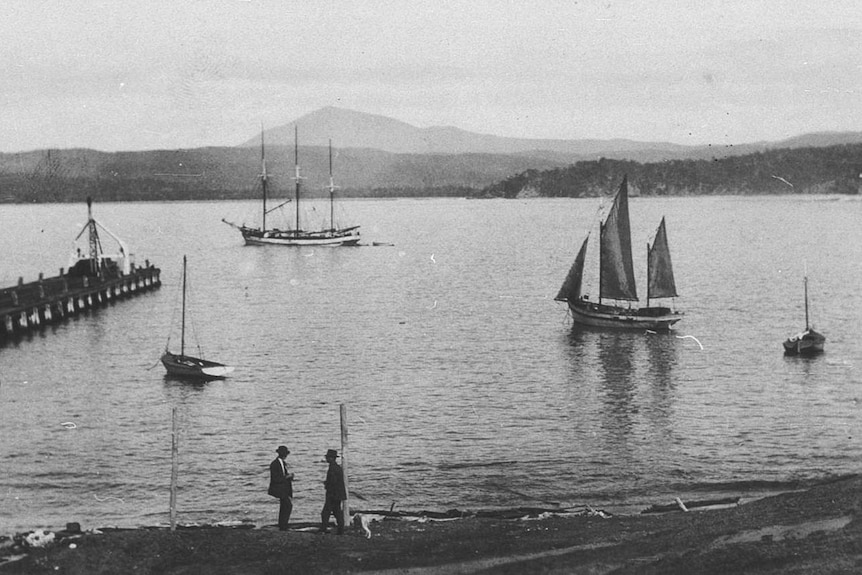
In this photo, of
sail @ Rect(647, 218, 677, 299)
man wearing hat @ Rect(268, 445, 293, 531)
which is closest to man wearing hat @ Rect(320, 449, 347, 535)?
man wearing hat @ Rect(268, 445, 293, 531)

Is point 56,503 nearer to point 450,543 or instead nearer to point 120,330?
point 450,543

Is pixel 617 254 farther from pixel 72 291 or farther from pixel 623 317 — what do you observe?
pixel 72 291

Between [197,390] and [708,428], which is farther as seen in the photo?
[197,390]

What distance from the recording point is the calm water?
110 feet

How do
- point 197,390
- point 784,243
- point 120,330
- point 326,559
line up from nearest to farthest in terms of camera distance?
1. point 326,559
2. point 197,390
3. point 120,330
4. point 784,243

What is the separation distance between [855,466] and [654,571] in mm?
20882

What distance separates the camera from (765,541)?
18328 mm

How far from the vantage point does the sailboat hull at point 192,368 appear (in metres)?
51.9

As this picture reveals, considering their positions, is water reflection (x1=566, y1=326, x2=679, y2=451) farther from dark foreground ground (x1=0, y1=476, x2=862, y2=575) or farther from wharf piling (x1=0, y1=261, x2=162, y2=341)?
wharf piling (x1=0, y1=261, x2=162, y2=341)

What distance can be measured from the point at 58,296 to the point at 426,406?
125 ft

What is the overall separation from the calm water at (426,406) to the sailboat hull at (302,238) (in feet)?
245

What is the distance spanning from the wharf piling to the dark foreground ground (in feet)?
160

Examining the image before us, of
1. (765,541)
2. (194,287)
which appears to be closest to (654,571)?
(765,541)

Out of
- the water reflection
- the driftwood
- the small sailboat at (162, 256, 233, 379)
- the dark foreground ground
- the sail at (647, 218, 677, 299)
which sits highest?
the sail at (647, 218, 677, 299)
